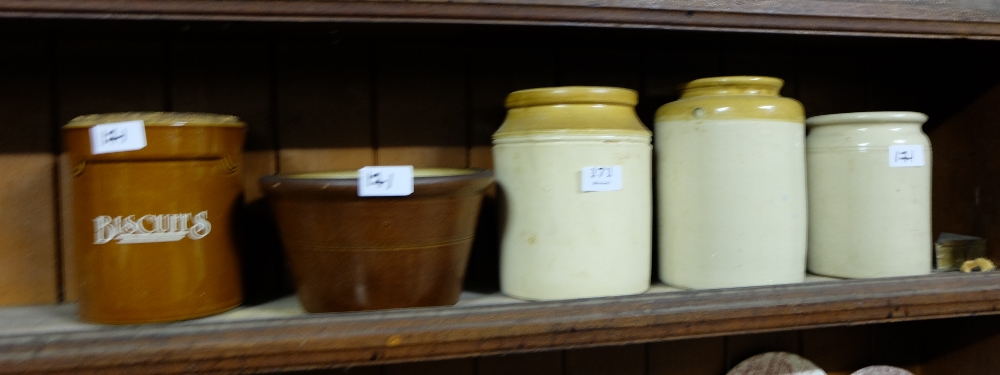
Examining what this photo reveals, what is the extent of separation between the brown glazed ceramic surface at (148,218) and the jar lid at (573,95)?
0.29m

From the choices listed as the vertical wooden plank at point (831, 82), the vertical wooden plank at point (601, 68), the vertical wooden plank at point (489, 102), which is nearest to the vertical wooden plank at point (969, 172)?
the vertical wooden plank at point (831, 82)

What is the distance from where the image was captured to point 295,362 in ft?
1.73

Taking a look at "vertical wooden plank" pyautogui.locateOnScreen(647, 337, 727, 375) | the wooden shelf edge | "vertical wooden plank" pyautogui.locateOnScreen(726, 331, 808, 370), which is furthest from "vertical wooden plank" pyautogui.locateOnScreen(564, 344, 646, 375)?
the wooden shelf edge

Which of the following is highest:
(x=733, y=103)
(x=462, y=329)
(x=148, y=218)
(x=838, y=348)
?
(x=733, y=103)

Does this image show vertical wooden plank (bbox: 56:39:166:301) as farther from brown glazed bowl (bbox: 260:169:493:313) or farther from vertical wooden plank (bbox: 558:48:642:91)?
vertical wooden plank (bbox: 558:48:642:91)

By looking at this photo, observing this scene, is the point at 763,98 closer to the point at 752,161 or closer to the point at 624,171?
the point at 752,161

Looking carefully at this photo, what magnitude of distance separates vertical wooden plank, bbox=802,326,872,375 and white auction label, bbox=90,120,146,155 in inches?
33.6

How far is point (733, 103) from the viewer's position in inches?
24.5

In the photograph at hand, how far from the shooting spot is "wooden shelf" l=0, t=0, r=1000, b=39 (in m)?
0.51

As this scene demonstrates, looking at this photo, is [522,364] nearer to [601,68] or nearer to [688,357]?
[688,357]

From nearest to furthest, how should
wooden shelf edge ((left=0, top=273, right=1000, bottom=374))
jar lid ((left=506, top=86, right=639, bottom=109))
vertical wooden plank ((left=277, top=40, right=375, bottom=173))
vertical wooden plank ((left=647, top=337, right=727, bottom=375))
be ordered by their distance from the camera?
wooden shelf edge ((left=0, top=273, right=1000, bottom=374))
jar lid ((left=506, top=86, right=639, bottom=109))
vertical wooden plank ((left=277, top=40, right=375, bottom=173))
vertical wooden plank ((left=647, top=337, right=727, bottom=375))

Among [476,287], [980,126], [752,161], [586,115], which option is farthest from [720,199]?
[980,126]

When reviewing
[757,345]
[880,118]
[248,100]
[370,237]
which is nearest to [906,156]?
[880,118]

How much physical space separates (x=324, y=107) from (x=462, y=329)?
0.33 m
